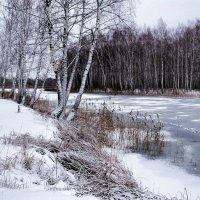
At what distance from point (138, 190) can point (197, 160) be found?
2.62 m

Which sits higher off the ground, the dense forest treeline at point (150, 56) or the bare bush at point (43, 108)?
the dense forest treeline at point (150, 56)

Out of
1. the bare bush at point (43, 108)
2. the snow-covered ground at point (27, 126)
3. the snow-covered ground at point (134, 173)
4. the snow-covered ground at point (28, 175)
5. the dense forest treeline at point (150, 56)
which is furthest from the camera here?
the dense forest treeline at point (150, 56)

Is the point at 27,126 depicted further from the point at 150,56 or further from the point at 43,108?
the point at 150,56

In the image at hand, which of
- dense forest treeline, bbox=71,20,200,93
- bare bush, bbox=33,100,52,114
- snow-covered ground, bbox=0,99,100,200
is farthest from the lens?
dense forest treeline, bbox=71,20,200,93

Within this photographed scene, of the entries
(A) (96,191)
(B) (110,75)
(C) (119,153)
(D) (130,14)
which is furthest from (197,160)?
(B) (110,75)

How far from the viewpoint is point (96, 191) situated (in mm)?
4309

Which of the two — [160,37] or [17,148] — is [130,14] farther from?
[160,37]

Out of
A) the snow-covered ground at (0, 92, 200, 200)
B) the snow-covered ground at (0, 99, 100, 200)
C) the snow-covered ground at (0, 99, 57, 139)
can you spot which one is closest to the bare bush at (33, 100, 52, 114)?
the snow-covered ground at (0, 99, 57, 139)

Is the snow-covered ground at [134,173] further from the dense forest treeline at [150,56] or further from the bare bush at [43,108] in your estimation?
the dense forest treeline at [150,56]

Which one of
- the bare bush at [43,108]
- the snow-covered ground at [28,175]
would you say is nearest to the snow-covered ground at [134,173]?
the snow-covered ground at [28,175]

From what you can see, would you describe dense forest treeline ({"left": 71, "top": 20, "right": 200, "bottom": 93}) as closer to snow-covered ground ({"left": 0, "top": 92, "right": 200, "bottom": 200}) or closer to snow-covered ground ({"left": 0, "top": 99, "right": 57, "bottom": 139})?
snow-covered ground ({"left": 0, "top": 99, "right": 57, "bottom": 139})

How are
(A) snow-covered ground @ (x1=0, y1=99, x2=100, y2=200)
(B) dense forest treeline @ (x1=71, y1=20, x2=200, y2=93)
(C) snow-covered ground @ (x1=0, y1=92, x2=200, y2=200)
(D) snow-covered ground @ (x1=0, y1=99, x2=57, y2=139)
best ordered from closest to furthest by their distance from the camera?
1. (A) snow-covered ground @ (x1=0, y1=99, x2=100, y2=200)
2. (C) snow-covered ground @ (x1=0, y1=92, x2=200, y2=200)
3. (D) snow-covered ground @ (x1=0, y1=99, x2=57, y2=139)
4. (B) dense forest treeline @ (x1=71, y1=20, x2=200, y2=93)

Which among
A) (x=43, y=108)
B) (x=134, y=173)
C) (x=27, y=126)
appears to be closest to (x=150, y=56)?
(x=43, y=108)

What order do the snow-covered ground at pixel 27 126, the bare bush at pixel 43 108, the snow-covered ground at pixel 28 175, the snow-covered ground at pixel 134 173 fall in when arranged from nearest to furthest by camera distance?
the snow-covered ground at pixel 28 175, the snow-covered ground at pixel 134 173, the snow-covered ground at pixel 27 126, the bare bush at pixel 43 108
